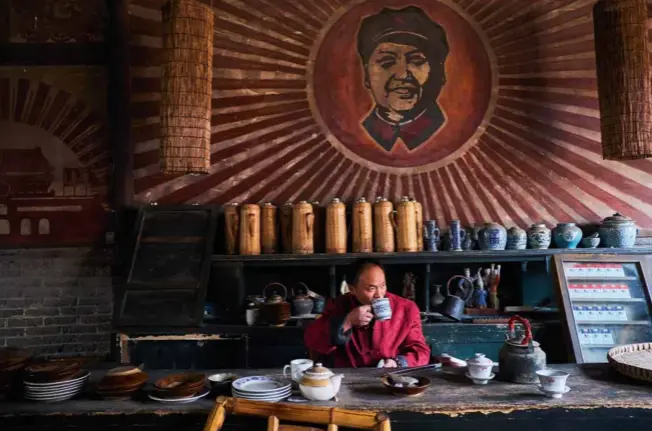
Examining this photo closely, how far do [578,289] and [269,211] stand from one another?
234 cm

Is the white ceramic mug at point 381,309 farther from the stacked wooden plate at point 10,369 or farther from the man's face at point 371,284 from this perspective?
the stacked wooden plate at point 10,369

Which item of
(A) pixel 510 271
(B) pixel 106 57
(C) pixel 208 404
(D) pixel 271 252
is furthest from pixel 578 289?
(B) pixel 106 57

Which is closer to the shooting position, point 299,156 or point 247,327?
point 247,327

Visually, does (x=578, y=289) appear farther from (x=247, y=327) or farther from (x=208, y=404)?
(x=208, y=404)

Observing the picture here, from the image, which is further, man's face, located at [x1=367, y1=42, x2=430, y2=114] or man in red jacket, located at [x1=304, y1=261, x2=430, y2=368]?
man's face, located at [x1=367, y1=42, x2=430, y2=114]

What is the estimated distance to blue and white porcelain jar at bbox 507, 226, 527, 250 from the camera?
412 cm

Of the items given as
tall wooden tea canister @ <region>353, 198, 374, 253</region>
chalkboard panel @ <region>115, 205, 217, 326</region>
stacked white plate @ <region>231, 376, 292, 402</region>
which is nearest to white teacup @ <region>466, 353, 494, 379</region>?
stacked white plate @ <region>231, 376, 292, 402</region>

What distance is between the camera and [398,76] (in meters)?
4.50

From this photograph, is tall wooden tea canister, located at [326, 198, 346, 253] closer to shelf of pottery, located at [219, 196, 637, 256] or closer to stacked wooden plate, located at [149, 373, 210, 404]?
shelf of pottery, located at [219, 196, 637, 256]

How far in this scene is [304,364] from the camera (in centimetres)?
231

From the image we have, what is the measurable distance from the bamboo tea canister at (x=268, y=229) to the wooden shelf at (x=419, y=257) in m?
0.14

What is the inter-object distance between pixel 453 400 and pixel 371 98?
2959mm

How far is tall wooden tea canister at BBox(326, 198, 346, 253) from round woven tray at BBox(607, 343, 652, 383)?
206 centimetres

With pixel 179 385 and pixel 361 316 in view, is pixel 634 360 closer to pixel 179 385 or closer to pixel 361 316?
pixel 361 316
